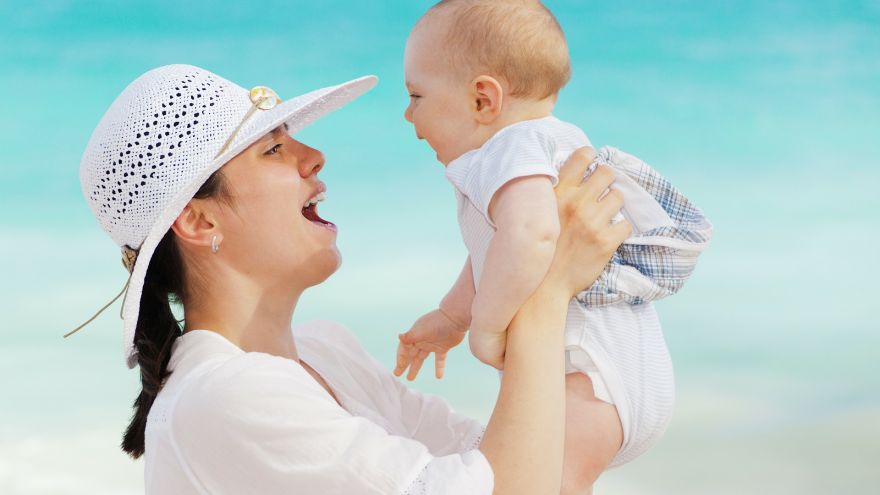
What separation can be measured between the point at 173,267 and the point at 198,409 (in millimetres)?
693

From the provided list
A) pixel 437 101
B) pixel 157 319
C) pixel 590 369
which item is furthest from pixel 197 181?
pixel 590 369

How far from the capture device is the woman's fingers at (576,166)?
2.91 metres

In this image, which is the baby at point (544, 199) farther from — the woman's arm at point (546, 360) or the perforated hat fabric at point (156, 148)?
the perforated hat fabric at point (156, 148)

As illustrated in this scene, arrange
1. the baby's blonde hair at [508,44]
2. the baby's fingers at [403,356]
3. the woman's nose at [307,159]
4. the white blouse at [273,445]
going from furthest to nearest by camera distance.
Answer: the baby's fingers at [403,356] → the woman's nose at [307,159] → the baby's blonde hair at [508,44] → the white blouse at [273,445]

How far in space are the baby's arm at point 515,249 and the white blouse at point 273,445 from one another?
36 cm

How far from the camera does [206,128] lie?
3184 millimetres

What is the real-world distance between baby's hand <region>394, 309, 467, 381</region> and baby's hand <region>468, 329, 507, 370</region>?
2.19 ft

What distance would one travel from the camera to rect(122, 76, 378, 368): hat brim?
10.3 ft

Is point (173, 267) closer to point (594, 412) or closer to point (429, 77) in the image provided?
point (429, 77)

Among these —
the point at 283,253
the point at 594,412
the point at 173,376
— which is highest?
the point at 283,253

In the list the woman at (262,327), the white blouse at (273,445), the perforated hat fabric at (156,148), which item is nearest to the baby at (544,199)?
the woman at (262,327)

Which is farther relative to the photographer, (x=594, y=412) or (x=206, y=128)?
(x=206, y=128)

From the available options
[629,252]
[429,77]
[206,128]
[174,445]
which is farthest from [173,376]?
[629,252]

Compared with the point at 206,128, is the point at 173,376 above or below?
below
